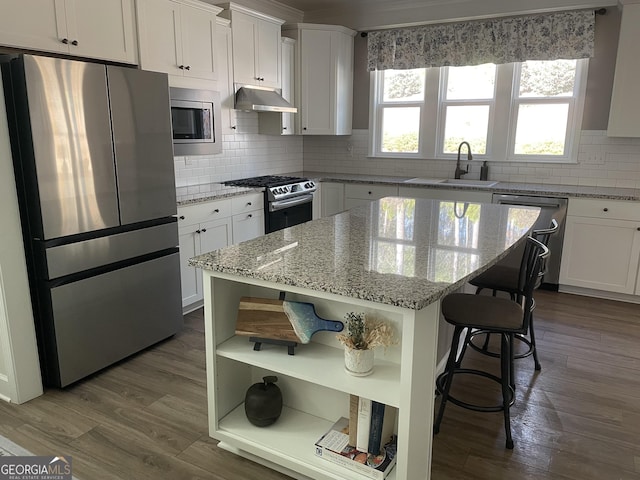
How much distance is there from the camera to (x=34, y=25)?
261cm

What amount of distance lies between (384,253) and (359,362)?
51cm

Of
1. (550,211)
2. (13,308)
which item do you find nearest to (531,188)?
(550,211)

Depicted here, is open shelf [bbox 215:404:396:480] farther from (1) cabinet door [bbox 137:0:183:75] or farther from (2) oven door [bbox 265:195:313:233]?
(1) cabinet door [bbox 137:0:183:75]

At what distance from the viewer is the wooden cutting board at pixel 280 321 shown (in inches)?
75.9

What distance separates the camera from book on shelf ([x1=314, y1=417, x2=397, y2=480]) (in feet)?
5.87

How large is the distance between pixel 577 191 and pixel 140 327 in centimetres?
367

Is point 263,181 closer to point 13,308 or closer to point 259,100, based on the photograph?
point 259,100

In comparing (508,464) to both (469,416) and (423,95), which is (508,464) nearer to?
(469,416)

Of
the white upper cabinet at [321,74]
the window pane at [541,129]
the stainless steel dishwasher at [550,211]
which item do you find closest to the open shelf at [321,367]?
the stainless steel dishwasher at [550,211]

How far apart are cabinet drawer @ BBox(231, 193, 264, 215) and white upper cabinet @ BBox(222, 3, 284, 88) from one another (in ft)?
3.56

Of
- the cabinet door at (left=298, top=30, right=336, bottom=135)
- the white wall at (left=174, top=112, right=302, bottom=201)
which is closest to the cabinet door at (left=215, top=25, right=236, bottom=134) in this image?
the white wall at (left=174, top=112, right=302, bottom=201)

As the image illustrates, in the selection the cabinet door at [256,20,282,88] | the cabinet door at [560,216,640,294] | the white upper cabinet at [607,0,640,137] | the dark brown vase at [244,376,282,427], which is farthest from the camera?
the cabinet door at [256,20,282,88]

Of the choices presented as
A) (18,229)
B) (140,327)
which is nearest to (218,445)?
(140,327)

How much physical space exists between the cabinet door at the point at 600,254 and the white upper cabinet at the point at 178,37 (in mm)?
3342
